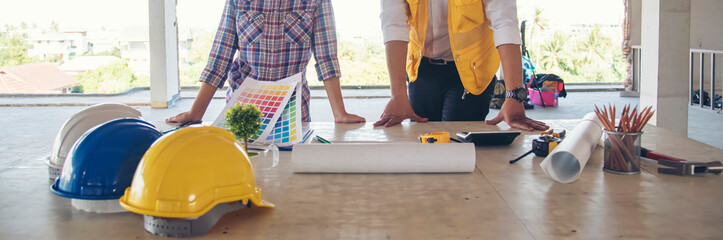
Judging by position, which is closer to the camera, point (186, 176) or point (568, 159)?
point (186, 176)

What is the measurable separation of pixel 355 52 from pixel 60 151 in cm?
1692

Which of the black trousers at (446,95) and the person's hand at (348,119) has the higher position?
the black trousers at (446,95)

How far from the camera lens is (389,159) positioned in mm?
1235

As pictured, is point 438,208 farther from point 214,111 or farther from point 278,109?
point 214,111

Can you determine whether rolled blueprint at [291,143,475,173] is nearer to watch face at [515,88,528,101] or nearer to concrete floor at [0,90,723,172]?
watch face at [515,88,528,101]

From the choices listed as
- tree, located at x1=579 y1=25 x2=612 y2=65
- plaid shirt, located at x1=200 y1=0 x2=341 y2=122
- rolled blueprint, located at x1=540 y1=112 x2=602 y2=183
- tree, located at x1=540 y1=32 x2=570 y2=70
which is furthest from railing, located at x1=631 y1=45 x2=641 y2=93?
rolled blueprint, located at x1=540 y1=112 x2=602 y2=183


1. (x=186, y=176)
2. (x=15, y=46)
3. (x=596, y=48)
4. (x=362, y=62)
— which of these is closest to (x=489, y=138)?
(x=186, y=176)

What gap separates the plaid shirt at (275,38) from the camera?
86.7 inches

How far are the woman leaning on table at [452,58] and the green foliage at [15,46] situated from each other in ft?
52.6

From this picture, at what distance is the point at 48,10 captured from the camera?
1530 centimetres

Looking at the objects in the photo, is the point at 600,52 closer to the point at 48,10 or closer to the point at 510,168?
the point at 48,10

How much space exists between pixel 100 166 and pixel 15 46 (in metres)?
17.6

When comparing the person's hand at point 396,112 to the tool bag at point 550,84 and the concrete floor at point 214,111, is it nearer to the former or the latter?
the concrete floor at point 214,111

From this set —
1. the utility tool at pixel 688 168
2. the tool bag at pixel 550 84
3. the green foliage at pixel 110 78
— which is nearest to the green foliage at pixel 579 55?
the tool bag at pixel 550 84
